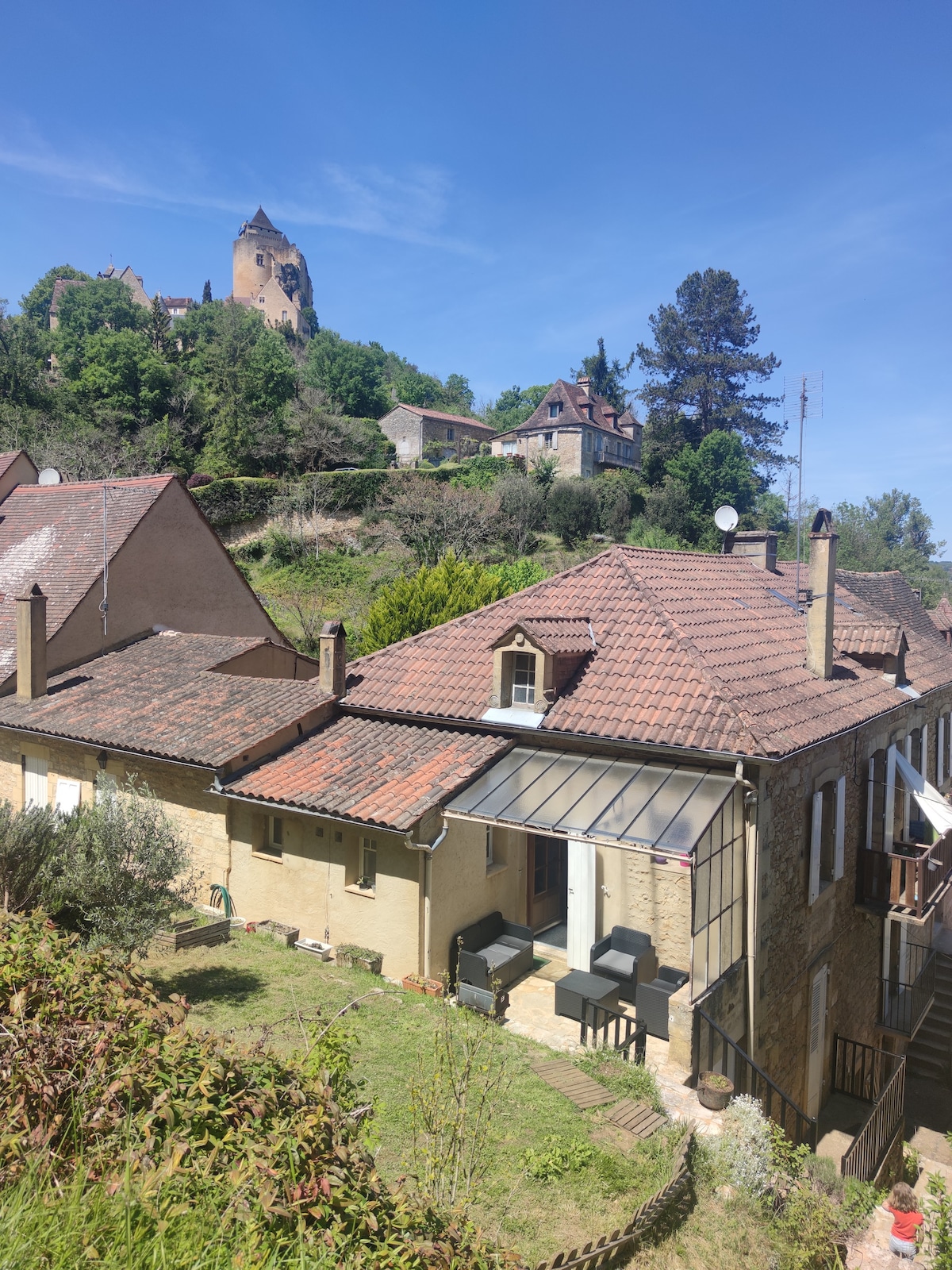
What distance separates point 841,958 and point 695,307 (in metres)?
59.8

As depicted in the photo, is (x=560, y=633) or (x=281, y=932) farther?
(x=560, y=633)

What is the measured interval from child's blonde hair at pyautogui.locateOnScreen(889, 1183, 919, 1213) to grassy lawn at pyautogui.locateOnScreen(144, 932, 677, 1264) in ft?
12.6

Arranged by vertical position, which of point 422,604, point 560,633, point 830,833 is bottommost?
point 830,833

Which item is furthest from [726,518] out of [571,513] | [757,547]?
[571,513]

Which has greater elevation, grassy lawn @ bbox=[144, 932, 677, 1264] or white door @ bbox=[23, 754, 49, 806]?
white door @ bbox=[23, 754, 49, 806]

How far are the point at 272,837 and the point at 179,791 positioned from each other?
2.27m

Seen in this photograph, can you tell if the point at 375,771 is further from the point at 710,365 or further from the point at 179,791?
the point at 710,365

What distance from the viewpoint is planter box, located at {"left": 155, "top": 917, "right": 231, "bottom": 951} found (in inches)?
501

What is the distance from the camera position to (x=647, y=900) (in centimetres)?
1458

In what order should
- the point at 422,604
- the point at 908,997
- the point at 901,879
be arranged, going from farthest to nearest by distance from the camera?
the point at 422,604, the point at 908,997, the point at 901,879

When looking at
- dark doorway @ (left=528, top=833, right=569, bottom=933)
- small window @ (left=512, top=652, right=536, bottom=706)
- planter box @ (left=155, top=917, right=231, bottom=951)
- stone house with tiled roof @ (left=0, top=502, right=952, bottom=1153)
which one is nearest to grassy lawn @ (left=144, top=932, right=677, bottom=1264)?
planter box @ (left=155, top=917, right=231, bottom=951)

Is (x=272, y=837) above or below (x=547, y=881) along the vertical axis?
above

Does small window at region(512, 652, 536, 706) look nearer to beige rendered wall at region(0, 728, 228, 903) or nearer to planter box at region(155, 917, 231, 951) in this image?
beige rendered wall at region(0, 728, 228, 903)

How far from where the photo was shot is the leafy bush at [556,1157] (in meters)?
7.93
